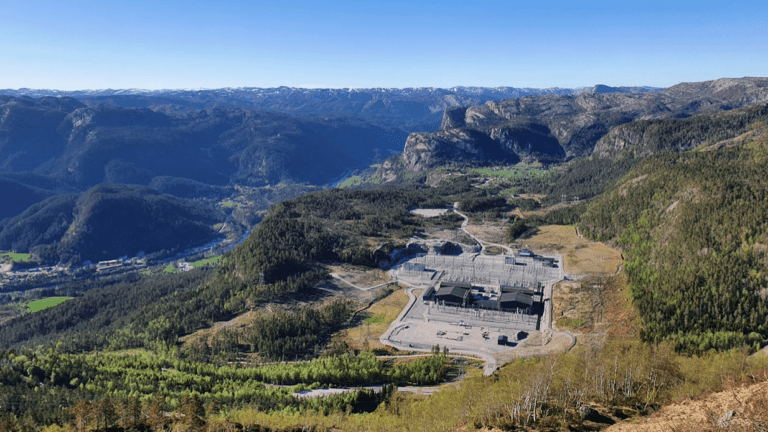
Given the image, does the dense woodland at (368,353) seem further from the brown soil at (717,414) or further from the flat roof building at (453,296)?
the flat roof building at (453,296)

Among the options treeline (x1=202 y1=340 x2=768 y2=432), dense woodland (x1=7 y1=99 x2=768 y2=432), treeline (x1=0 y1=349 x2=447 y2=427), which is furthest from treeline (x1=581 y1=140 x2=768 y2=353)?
treeline (x1=0 y1=349 x2=447 y2=427)

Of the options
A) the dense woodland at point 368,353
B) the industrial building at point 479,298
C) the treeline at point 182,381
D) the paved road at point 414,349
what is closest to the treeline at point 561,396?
the dense woodland at point 368,353

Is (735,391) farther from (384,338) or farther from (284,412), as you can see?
(384,338)

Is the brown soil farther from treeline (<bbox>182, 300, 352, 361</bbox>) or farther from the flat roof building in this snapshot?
treeline (<bbox>182, 300, 352, 361</bbox>)

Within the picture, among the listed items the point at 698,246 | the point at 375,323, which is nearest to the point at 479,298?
the point at 375,323

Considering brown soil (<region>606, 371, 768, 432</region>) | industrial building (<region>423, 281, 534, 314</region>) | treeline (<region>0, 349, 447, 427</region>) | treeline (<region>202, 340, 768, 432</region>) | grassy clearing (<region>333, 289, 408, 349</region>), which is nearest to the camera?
brown soil (<region>606, 371, 768, 432</region>)

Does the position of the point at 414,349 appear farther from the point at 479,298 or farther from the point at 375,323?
the point at 479,298

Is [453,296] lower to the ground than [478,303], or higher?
higher

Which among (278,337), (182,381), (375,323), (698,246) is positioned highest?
(698,246)
